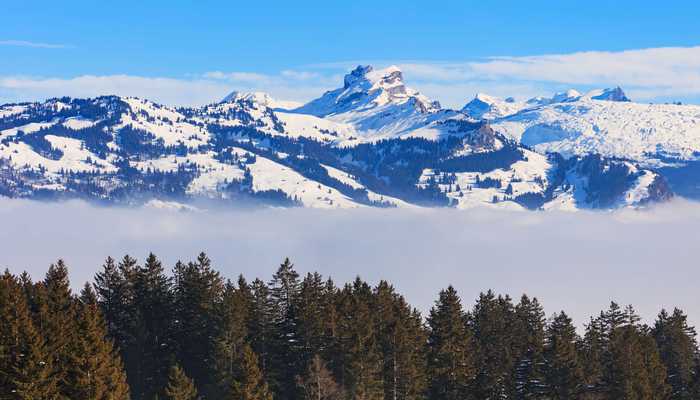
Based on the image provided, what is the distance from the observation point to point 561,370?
91375mm

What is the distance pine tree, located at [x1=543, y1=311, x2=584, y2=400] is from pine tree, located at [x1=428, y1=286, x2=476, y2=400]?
754cm

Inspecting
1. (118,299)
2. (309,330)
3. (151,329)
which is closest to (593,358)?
(309,330)

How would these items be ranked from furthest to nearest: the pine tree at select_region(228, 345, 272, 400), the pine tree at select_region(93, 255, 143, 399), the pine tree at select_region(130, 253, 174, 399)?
the pine tree at select_region(93, 255, 143, 399)
the pine tree at select_region(130, 253, 174, 399)
the pine tree at select_region(228, 345, 272, 400)

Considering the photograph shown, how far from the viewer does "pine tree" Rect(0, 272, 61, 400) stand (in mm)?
60688

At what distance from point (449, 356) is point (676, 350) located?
3331cm

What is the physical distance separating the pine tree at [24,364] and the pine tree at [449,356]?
41.5 m

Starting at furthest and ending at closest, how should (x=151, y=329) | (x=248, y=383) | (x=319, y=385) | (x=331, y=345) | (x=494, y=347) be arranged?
(x=494, y=347), (x=151, y=329), (x=331, y=345), (x=319, y=385), (x=248, y=383)

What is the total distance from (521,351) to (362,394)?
974 inches

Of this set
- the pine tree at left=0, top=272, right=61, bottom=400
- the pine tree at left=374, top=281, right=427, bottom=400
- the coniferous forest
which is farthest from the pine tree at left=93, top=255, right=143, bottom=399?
the pine tree at left=0, top=272, right=61, bottom=400

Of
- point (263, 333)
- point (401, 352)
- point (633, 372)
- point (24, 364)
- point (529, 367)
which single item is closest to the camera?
point (24, 364)

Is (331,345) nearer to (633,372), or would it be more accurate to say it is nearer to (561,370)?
(561,370)

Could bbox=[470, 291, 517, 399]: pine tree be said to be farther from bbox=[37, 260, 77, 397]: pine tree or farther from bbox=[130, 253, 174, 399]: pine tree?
bbox=[37, 260, 77, 397]: pine tree

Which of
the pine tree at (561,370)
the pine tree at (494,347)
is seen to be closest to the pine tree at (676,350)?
the pine tree at (561,370)

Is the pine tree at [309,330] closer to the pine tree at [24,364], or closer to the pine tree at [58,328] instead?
the pine tree at [58,328]
